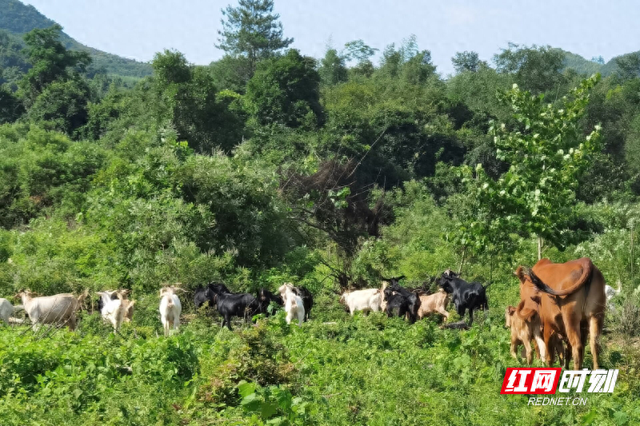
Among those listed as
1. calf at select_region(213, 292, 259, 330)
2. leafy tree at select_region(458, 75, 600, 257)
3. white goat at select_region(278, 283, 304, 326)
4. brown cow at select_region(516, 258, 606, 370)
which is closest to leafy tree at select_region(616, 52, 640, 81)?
leafy tree at select_region(458, 75, 600, 257)

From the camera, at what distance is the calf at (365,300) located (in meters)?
16.3

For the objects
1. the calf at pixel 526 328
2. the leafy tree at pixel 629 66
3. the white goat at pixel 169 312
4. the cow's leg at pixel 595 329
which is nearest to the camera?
the cow's leg at pixel 595 329

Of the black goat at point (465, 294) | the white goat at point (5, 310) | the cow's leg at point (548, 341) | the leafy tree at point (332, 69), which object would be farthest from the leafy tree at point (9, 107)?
the cow's leg at point (548, 341)

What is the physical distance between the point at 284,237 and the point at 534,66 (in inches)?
1709

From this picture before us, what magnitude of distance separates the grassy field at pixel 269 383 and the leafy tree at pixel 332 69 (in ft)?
194

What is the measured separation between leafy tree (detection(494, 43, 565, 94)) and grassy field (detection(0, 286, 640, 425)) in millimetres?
49790

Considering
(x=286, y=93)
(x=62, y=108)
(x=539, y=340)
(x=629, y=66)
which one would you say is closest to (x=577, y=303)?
(x=539, y=340)

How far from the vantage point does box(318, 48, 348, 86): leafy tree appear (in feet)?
228

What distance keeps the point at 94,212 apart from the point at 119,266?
6.86ft

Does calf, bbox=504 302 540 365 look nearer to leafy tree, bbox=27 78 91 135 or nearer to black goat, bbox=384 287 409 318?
black goat, bbox=384 287 409 318

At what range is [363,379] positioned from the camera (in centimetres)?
950

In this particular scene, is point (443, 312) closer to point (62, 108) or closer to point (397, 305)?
point (397, 305)

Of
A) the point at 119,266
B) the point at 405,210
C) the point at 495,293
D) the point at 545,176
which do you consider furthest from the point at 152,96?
the point at 545,176

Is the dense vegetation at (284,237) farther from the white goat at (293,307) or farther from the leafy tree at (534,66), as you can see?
the leafy tree at (534,66)
